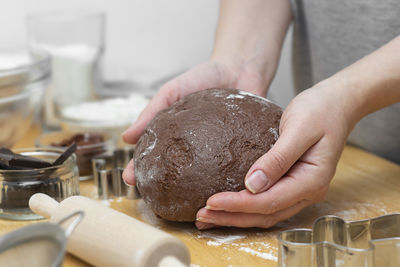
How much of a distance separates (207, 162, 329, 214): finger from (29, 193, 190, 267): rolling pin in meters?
0.21

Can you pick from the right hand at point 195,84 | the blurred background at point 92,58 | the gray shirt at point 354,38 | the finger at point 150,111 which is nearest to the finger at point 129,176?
the right hand at point 195,84

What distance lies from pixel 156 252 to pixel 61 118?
4.09 feet

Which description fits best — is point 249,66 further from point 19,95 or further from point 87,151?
point 19,95

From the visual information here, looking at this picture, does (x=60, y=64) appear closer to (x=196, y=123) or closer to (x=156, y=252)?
(x=196, y=123)

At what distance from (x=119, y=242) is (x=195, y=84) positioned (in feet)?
2.36

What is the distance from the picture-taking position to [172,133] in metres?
1.26

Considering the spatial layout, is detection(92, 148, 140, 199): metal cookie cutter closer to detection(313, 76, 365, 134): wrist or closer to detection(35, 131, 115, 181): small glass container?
detection(35, 131, 115, 181): small glass container

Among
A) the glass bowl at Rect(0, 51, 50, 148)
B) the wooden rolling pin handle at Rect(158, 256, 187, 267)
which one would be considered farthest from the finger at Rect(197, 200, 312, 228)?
the glass bowl at Rect(0, 51, 50, 148)

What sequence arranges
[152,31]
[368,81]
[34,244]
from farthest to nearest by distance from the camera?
[152,31] < [368,81] < [34,244]

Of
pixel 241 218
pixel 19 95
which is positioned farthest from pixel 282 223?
pixel 19 95

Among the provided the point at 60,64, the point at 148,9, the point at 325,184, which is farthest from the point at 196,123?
the point at 148,9

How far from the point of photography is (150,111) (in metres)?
1.51

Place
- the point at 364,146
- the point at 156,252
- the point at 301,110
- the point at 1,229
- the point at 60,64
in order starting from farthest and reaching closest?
the point at 60,64, the point at 364,146, the point at 1,229, the point at 301,110, the point at 156,252

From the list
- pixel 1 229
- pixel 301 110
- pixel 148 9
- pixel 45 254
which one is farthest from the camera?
pixel 148 9
